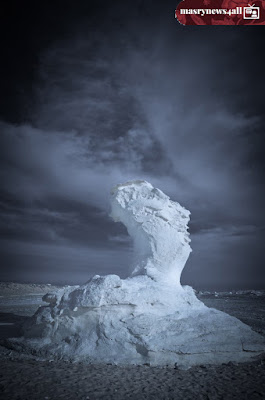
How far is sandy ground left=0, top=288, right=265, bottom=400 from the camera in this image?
583 centimetres

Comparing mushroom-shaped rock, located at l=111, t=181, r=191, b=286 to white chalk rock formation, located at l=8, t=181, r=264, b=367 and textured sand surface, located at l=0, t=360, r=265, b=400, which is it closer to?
white chalk rock formation, located at l=8, t=181, r=264, b=367

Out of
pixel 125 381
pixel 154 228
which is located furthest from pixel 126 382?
pixel 154 228

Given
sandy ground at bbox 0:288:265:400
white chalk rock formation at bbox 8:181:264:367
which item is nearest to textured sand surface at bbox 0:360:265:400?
sandy ground at bbox 0:288:265:400

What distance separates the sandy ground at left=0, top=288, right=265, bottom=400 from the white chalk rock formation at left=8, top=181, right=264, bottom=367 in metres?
0.43

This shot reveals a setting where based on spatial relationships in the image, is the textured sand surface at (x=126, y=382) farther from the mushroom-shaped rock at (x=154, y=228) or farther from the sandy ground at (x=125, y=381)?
the mushroom-shaped rock at (x=154, y=228)

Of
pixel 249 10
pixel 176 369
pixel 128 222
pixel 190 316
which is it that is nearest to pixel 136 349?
pixel 176 369

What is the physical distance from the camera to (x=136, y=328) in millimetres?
8430

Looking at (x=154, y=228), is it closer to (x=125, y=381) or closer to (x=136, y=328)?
(x=136, y=328)

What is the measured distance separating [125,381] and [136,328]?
1.97m

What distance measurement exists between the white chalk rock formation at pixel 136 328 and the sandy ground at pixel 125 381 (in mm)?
434

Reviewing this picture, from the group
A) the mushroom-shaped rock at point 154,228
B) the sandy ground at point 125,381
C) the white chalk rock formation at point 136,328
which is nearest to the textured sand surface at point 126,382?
the sandy ground at point 125,381

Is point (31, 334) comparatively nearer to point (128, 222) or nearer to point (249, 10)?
point (128, 222)

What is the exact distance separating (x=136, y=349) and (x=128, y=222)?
635 cm

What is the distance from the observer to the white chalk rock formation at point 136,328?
26.0 feet
